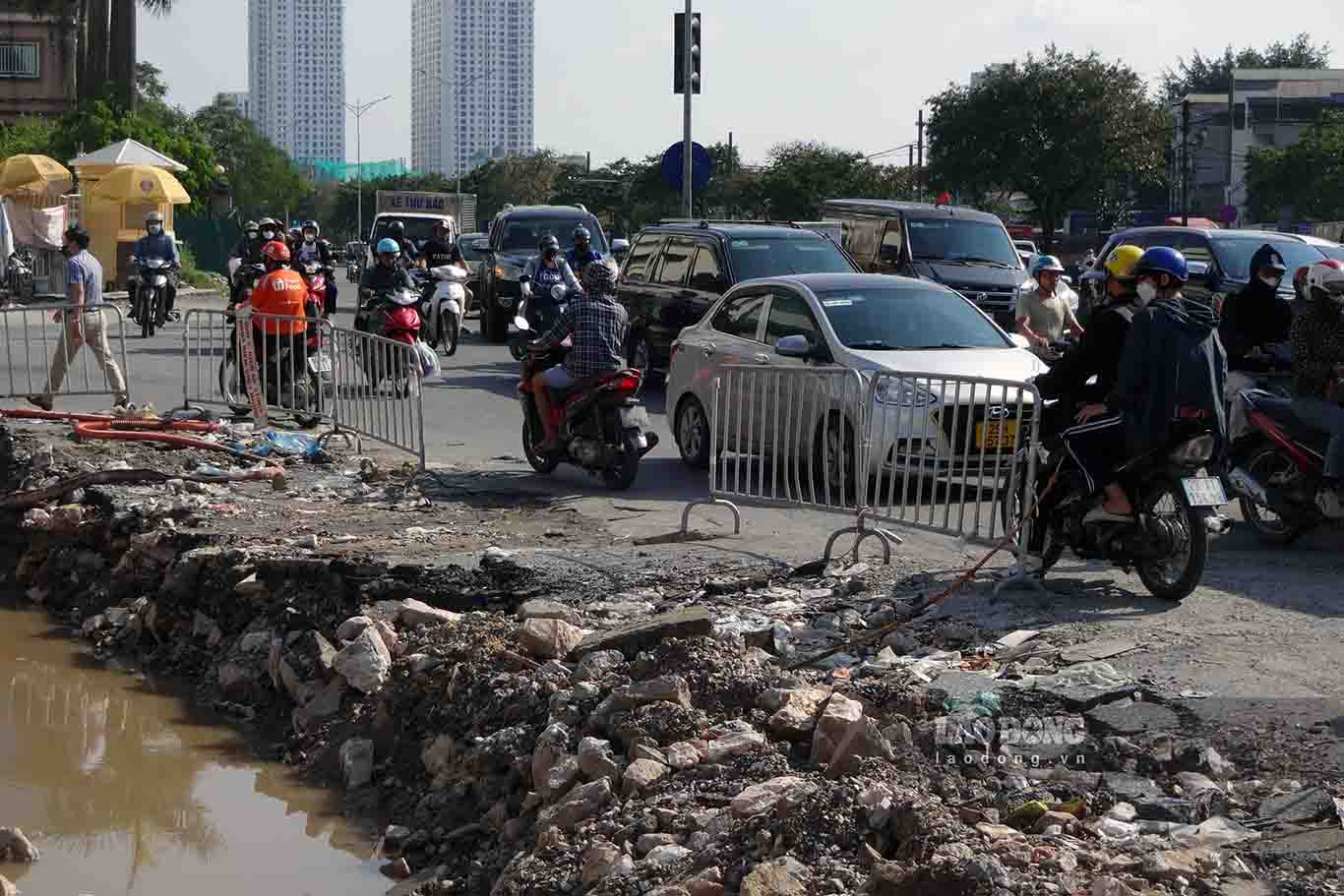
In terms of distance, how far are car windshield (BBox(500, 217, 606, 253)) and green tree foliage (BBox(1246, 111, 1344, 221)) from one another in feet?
153

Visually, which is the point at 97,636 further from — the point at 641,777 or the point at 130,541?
the point at 641,777

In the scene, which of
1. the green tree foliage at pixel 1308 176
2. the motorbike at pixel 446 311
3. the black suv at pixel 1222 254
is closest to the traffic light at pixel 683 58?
the motorbike at pixel 446 311

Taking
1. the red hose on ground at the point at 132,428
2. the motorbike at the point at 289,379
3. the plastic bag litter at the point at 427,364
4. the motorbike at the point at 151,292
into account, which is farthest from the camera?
the motorbike at the point at 151,292

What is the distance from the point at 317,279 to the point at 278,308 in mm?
7367

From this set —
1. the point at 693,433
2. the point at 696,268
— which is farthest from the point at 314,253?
the point at 693,433

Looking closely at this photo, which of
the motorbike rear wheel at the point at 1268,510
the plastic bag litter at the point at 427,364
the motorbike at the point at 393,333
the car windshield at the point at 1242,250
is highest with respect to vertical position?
the car windshield at the point at 1242,250

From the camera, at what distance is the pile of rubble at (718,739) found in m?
4.77

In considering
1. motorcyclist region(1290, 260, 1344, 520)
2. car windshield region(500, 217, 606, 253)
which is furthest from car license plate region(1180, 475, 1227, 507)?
car windshield region(500, 217, 606, 253)

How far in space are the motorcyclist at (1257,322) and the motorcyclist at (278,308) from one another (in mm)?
7024

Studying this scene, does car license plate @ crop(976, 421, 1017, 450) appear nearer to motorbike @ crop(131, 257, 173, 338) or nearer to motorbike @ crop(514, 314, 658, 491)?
motorbike @ crop(514, 314, 658, 491)

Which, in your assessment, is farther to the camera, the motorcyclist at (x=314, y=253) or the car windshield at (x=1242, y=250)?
→ the motorcyclist at (x=314, y=253)

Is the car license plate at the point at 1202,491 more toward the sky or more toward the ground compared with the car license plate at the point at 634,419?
more toward the sky

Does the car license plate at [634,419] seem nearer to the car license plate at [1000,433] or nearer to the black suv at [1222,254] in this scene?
the car license plate at [1000,433]

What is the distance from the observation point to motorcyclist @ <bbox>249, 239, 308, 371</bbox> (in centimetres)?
1389
